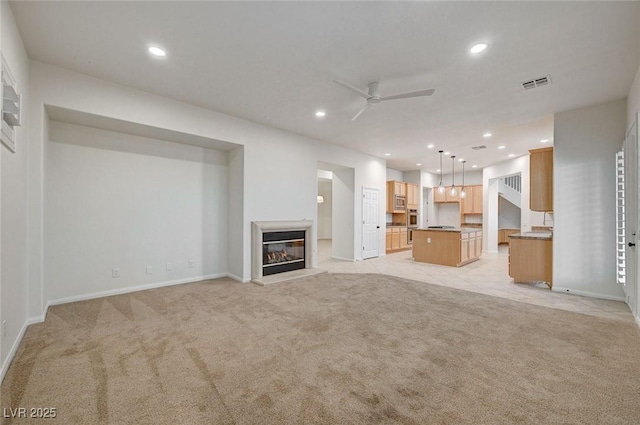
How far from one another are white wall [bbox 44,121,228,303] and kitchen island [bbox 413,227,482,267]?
16.6ft

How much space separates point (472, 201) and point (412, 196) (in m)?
2.60

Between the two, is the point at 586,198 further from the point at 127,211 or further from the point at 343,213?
the point at 127,211

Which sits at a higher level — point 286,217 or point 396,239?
point 286,217

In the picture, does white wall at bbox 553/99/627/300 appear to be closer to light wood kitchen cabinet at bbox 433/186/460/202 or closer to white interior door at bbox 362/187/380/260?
white interior door at bbox 362/187/380/260

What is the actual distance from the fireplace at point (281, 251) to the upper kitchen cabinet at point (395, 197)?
4.32 meters

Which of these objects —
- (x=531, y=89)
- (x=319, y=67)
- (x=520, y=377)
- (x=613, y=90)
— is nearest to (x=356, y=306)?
(x=520, y=377)

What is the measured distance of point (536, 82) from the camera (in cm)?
359

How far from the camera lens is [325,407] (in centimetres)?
177

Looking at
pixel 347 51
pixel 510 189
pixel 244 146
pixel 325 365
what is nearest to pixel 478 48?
pixel 347 51

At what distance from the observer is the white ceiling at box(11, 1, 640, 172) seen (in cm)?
238

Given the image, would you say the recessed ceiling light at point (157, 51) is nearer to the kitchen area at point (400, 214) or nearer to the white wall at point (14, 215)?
the white wall at point (14, 215)

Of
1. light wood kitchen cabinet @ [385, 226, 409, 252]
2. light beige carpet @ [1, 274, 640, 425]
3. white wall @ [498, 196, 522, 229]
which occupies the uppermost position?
white wall @ [498, 196, 522, 229]

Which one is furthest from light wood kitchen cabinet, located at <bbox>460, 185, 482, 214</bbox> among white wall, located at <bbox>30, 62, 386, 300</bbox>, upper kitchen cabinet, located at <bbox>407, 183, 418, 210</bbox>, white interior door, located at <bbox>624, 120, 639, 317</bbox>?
white interior door, located at <bbox>624, 120, 639, 317</bbox>

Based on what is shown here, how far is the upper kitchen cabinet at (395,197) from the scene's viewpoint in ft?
30.9
